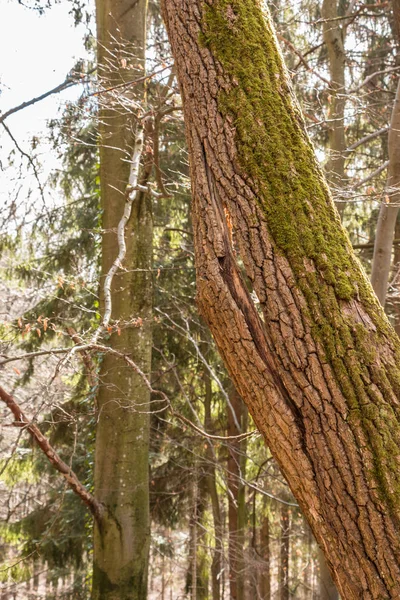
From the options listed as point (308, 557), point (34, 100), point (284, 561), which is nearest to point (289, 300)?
point (34, 100)

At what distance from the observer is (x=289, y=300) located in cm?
194

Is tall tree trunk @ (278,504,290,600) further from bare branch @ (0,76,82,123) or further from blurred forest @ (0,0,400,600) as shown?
bare branch @ (0,76,82,123)

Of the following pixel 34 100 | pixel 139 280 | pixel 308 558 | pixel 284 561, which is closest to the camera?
pixel 139 280

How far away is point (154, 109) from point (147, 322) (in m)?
2.05

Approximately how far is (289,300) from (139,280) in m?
4.22

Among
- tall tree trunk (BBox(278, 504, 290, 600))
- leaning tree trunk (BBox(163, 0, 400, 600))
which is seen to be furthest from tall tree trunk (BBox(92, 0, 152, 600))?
tall tree trunk (BBox(278, 504, 290, 600))

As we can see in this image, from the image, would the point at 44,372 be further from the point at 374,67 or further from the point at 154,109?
the point at 374,67

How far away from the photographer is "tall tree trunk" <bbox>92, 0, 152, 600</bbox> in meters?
5.58

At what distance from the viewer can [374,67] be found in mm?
9289

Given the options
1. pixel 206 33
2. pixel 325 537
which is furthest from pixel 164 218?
pixel 325 537

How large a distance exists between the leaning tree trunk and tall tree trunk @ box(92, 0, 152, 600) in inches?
124

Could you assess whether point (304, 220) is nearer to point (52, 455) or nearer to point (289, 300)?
point (289, 300)

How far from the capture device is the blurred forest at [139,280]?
5625 mm

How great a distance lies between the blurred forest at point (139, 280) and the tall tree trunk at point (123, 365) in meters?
0.02
